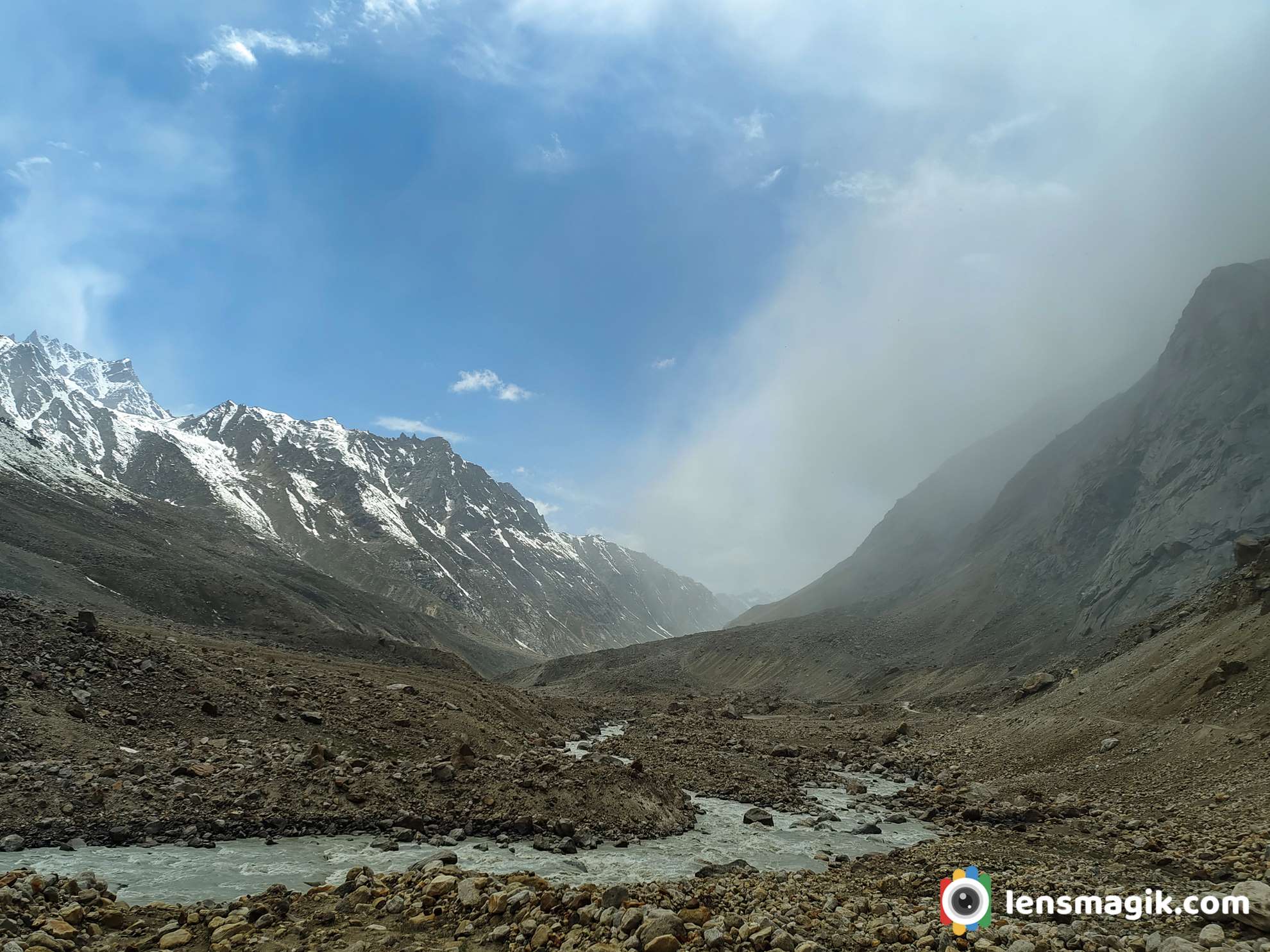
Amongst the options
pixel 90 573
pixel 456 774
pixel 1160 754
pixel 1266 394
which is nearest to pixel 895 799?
pixel 1160 754

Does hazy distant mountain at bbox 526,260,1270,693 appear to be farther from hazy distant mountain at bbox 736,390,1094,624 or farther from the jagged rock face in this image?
hazy distant mountain at bbox 736,390,1094,624

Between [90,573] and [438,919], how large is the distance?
83083 millimetres

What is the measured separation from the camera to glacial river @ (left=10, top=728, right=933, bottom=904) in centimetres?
1262

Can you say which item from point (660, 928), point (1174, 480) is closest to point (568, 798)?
point (660, 928)

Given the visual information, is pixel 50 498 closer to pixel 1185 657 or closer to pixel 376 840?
pixel 376 840

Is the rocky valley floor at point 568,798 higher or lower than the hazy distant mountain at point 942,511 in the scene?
lower

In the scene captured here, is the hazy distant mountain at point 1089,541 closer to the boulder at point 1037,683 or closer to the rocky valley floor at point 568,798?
the boulder at point 1037,683

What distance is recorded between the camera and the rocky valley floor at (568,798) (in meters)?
9.12

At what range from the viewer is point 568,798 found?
724 inches

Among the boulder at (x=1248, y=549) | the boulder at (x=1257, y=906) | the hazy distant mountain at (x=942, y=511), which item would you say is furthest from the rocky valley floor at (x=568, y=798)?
the hazy distant mountain at (x=942, y=511)

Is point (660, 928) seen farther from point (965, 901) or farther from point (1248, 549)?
point (1248, 549)

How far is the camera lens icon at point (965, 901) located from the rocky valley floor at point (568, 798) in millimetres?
231

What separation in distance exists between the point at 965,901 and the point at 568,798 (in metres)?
11.4

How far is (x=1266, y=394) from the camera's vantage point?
66188mm
